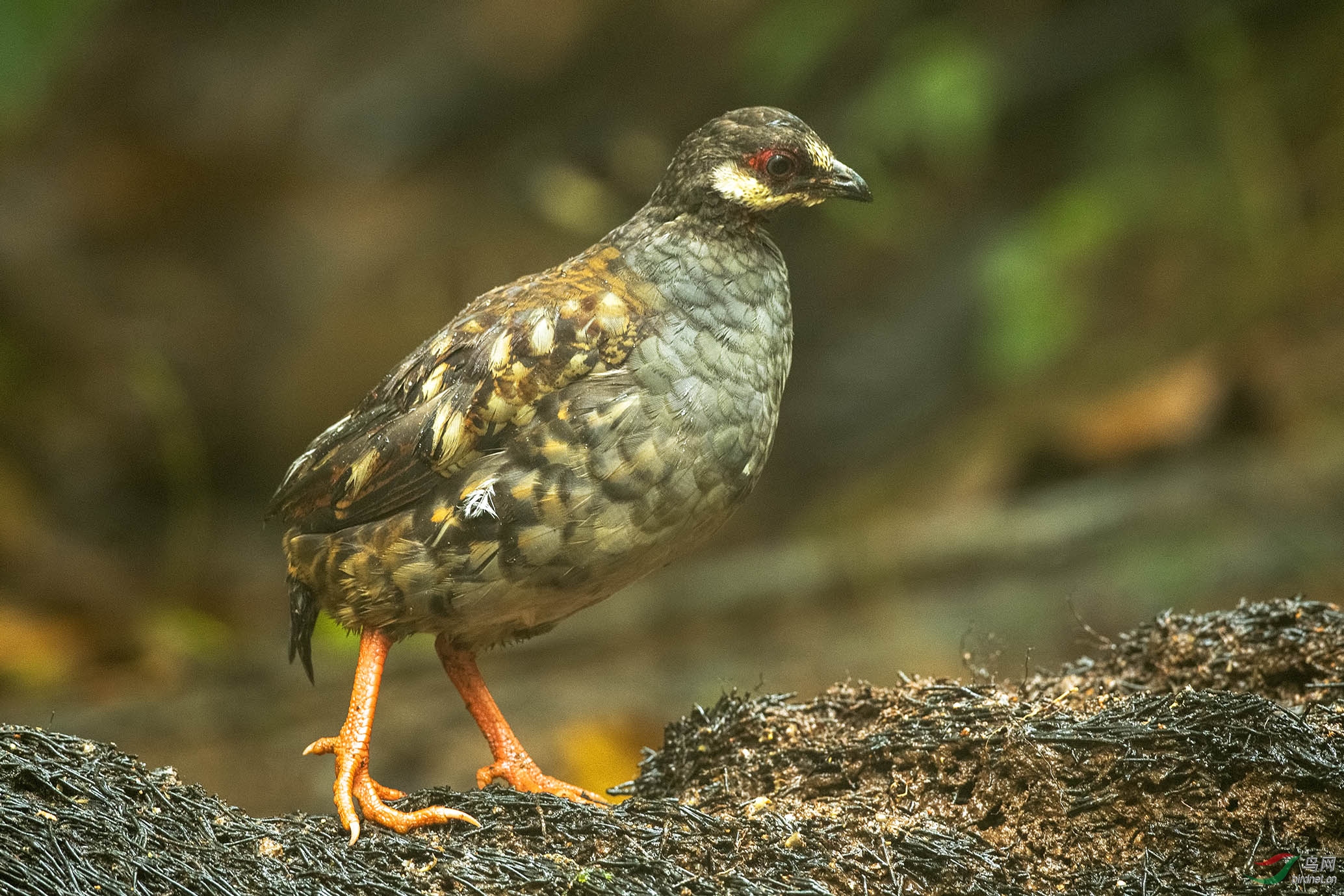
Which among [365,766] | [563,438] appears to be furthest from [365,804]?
[563,438]

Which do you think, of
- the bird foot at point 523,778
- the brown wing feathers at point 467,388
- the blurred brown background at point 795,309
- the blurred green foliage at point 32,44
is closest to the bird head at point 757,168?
the brown wing feathers at point 467,388

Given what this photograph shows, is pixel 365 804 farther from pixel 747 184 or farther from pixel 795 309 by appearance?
pixel 795 309

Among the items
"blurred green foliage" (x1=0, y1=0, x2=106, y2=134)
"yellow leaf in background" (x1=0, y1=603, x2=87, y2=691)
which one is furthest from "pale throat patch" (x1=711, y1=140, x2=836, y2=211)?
"blurred green foliage" (x1=0, y1=0, x2=106, y2=134)

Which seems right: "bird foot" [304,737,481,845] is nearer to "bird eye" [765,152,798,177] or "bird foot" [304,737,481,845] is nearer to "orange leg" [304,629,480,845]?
"orange leg" [304,629,480,845]

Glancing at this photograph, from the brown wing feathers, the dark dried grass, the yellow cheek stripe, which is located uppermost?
the yellow cheek stripe

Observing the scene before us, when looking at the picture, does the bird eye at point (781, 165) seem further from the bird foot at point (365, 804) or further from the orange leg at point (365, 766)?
the bird foot at point (365, 804)

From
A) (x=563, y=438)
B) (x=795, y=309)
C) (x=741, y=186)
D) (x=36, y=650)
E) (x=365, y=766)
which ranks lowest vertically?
(x=365, y=766)
